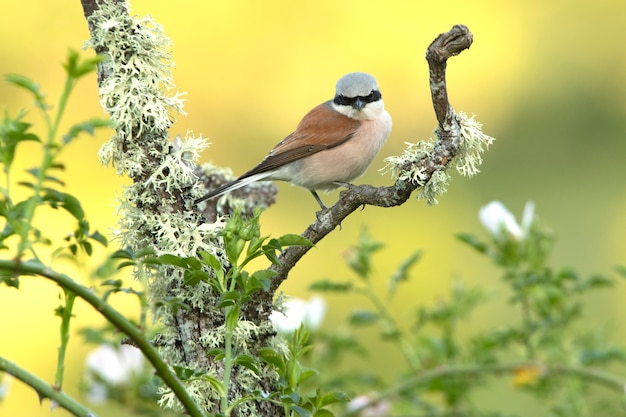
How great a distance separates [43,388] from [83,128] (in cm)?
32

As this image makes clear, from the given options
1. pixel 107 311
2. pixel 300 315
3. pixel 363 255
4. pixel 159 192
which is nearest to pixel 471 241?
pixel 363 255

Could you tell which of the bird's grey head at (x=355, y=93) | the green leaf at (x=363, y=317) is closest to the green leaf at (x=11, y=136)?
the green leaf at (x=363, y=317)

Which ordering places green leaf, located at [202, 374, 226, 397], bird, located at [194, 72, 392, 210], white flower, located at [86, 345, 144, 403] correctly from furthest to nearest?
bird, located at [194, 72, 392, 210] < white flower, located at [86, 345, 144, 403] < green leaf, located at [202, 374, 226, 397]

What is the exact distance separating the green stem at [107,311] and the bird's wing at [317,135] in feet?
7.31

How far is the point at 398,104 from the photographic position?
25.7 feet

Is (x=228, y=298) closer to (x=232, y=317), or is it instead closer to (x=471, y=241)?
(x=232, y=317)

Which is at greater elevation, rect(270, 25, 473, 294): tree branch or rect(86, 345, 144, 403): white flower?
rect(86, 345, 144, 403): white flower

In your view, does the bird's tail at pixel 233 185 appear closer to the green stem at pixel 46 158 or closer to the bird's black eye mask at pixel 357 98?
the bird's black eye mask at pixel 357 98

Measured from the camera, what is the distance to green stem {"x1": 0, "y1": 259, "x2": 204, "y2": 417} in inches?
39.8

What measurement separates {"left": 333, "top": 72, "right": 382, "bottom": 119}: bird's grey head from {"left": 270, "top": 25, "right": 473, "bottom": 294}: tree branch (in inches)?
64.5

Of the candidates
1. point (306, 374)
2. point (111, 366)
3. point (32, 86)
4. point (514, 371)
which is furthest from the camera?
point (111, 366)

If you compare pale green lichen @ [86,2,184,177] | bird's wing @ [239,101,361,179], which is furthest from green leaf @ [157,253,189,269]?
bird's wing @ [239,101,361,179]

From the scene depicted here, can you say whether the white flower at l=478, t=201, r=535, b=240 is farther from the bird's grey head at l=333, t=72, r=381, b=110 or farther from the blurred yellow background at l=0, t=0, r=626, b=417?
the blurred yellow background at l=0, t=0, r=626, b=417

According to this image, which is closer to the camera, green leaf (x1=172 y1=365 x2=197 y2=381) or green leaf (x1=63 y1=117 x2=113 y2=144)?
green leaf (x1=63 y1=117 x2=113 y2=144)
